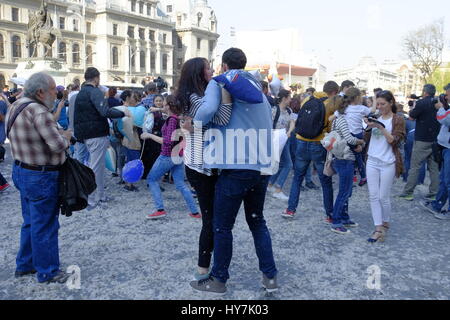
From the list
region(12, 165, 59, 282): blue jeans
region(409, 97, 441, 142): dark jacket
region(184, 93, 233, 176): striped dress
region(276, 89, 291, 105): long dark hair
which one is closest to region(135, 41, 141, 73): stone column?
region(276, 89, 291, 105): long dark hair

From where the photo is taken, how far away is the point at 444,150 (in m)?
5.74

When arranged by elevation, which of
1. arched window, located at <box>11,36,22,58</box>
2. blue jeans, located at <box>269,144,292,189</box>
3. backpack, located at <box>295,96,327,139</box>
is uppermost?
arched window, located at <box>11,36,22,58</box>

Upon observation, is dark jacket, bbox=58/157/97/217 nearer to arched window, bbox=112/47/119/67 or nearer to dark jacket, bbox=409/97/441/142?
dark jacket, bbox=409/97/441/142

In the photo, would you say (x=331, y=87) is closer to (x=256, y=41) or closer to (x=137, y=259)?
(x=137, y=259)

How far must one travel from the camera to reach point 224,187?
2.97 m

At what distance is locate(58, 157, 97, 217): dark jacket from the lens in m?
3.38

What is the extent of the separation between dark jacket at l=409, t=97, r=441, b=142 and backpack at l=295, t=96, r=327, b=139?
7.88ft

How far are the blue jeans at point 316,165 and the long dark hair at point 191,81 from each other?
2.51 m

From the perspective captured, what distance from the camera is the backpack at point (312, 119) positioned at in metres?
5.18

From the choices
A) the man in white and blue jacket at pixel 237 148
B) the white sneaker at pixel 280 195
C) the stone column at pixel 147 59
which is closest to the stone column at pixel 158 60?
the stone column at pixel 147 59

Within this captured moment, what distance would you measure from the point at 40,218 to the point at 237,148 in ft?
6.09

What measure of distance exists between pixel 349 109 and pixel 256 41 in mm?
61523

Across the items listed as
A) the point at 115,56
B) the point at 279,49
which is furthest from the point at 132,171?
the point at 279,49

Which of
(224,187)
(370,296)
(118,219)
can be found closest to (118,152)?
(118,219)
